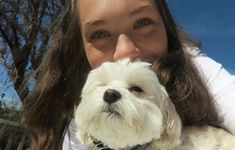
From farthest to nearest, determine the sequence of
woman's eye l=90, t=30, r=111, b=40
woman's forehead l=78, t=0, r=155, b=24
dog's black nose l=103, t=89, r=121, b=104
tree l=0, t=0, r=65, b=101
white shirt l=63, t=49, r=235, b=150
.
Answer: tree l=0, t=0, r=65, b=101 < woman's eye l=90, t=30, r=111, b=40 < woman's forehead l=78, t=0, r=155, b=24 < white shirt l=63, t=49, r=235, b=150 < dog's black nose l=103, t=89, r=121, b=104

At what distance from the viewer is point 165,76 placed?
2.35m

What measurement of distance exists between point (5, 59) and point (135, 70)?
800 cm

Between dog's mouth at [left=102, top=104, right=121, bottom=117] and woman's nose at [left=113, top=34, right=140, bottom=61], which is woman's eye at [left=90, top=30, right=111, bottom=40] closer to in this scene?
woman's nose at [left=113, top=34, right=140, bottom=61]

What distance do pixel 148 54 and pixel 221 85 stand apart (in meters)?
0.40

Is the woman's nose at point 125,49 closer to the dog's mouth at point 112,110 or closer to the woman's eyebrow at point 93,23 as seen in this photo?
the woman's eyebrow at point 93,23

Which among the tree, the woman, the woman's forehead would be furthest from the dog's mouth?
the tree

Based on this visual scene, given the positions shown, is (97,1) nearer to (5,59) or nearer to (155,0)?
(155,0)

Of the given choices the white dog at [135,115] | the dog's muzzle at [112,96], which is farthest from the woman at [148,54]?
the dog's muzzle at [112,96]

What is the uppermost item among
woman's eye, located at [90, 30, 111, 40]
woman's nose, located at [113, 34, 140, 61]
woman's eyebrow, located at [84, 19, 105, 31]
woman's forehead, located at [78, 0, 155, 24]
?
woman's forehead, located at [78, 0, 155, 24]

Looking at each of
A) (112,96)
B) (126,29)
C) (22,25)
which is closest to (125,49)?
(126,29)

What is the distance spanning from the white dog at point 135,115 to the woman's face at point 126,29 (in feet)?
0.66

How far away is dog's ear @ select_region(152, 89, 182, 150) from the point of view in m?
2.19

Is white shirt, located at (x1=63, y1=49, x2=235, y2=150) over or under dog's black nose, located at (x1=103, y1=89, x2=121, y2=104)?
under

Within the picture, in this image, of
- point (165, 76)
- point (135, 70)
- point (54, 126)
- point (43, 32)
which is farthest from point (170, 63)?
point (43, 32)
